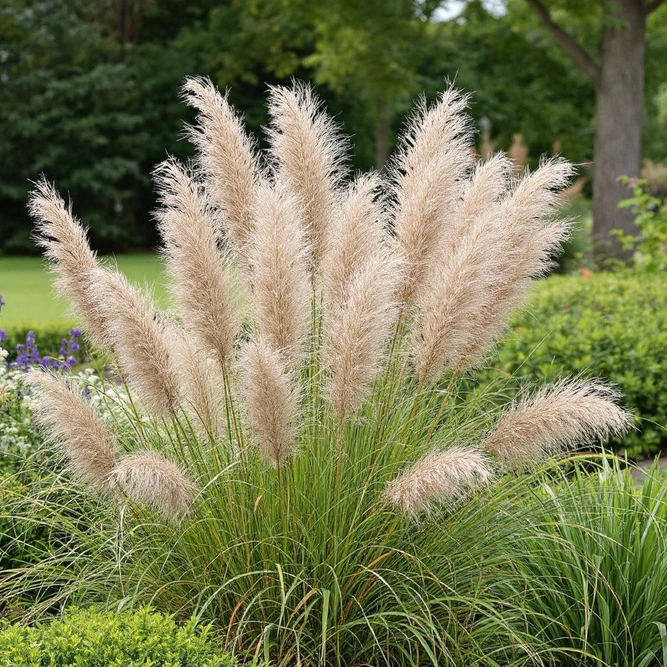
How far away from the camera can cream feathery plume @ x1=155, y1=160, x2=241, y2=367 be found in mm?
2732

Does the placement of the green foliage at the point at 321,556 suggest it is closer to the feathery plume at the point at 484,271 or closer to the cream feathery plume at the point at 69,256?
the feathery plume at the point at 484,271

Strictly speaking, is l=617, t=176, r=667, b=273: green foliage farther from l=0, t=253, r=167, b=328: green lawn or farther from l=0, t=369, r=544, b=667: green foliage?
l=0, t=369, r=544, b=667: green foliage

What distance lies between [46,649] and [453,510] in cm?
126

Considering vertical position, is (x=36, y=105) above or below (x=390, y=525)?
above

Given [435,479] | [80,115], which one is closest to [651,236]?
[435,479]

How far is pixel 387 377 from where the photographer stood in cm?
324

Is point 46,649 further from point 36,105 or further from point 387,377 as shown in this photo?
point 36,105

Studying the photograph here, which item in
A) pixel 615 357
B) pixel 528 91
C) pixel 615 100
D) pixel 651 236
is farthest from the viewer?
pixel 528 91

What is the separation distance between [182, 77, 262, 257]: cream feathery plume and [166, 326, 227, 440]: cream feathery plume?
0.38 metres

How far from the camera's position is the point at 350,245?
286cm

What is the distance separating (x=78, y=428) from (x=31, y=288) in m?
18.7

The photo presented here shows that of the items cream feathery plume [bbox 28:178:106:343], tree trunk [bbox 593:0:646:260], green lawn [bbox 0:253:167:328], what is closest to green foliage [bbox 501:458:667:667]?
cream feathery plume [bbox 28:178:106:343]

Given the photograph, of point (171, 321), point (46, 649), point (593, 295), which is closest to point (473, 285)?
point (171, 321)

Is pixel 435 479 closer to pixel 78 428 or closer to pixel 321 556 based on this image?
pixel 321 556
